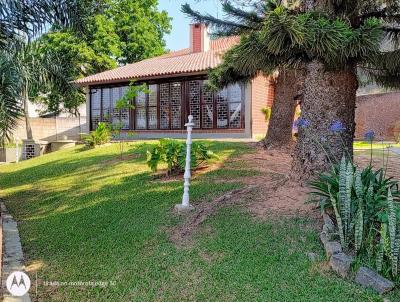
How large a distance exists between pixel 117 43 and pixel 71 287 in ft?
80.3

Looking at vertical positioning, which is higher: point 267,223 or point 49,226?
point 267,223

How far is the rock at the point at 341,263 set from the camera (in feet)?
11.5

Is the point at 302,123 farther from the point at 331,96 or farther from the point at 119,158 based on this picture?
the point at 119,158

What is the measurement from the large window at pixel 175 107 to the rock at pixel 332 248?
471 inches

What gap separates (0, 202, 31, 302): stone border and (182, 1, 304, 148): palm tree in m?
3.95

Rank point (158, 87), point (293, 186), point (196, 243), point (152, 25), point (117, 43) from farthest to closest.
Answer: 1. point (152, 25)
2. point (117, 43)
3. point (158, 87)
4. point (293, 186)
5. point (196, 243)

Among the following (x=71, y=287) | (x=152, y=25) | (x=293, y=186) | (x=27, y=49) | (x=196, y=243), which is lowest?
(x=71, y=287)

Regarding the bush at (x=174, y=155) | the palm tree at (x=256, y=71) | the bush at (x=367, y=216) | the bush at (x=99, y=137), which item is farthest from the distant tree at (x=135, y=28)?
the bush at (x=367, y=216)

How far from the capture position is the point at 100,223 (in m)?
5.85

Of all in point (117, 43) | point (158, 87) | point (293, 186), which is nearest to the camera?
point (293, 186)

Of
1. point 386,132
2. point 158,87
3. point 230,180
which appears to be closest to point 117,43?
point 158,87

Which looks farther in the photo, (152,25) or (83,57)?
(152,25)

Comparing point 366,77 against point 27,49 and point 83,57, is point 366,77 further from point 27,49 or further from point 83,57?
point 83,57
